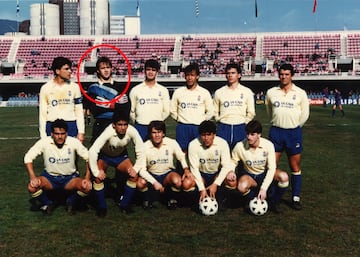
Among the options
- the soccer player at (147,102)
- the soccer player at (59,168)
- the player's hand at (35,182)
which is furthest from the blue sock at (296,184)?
the player's hand at (35,182)

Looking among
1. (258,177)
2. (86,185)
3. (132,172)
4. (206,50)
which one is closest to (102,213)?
(86,185)

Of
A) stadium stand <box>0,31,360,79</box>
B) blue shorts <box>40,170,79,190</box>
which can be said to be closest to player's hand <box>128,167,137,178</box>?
blue shorts <box>40,170,79,190</box>

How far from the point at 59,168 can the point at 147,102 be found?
70.2 inches

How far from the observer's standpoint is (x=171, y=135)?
17312mm

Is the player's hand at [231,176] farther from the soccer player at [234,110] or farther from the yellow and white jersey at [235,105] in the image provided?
the yellow and white jersey at [235,105]

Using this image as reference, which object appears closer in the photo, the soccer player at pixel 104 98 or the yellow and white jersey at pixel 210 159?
the yellow and white jersey at pixel 210 159

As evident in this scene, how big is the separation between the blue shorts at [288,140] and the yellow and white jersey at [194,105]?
119 cm

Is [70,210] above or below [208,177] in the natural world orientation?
below

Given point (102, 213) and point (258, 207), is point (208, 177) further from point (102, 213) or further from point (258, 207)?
point (102, 213)

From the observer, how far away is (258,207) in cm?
633

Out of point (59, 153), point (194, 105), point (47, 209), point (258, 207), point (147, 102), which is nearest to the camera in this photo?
point (258, 207)

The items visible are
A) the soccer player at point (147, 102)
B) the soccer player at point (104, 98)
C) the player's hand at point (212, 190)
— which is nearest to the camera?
the player's hand at point (212, 190)

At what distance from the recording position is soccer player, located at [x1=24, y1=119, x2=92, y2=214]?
21.0 feet

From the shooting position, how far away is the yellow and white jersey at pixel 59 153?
21.1 feet
